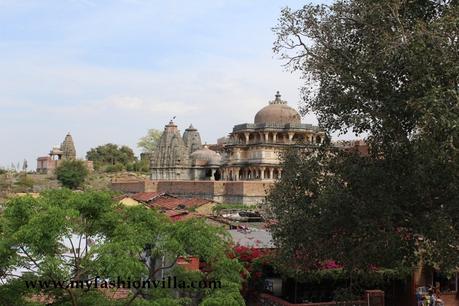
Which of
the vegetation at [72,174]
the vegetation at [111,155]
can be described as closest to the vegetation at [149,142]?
the vegetation at [111,155]

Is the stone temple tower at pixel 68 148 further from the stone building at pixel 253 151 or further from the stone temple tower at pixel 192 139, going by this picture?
the stone building at pixel 253 151

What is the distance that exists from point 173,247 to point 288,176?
15.6ft

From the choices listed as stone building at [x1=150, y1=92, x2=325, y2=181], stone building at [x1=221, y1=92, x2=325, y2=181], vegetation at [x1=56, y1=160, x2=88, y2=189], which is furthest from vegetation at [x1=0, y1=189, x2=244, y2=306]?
vegetation at [x1=56, y1=160, x2=88, y2=189]

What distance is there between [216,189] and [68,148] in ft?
185

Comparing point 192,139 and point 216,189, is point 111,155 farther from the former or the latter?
point 216,189

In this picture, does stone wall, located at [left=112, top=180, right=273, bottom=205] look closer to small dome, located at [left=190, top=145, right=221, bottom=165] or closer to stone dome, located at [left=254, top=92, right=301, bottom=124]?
small dome, located at [left=190, top=145, right=221, bottom=165]

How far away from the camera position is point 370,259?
993cm

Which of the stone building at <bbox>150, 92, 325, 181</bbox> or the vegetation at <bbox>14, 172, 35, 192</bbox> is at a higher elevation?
the stone building at <bbox>150, 92, 325, 181</bbox>

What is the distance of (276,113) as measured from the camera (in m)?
54.9

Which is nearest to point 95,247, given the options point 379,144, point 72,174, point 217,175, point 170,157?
point 379,144

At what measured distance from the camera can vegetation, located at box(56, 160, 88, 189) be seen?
2719 inches

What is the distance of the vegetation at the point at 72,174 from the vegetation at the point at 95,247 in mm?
63330

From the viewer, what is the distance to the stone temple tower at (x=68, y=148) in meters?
94.4

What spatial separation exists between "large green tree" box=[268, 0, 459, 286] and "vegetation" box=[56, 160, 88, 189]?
200ft
